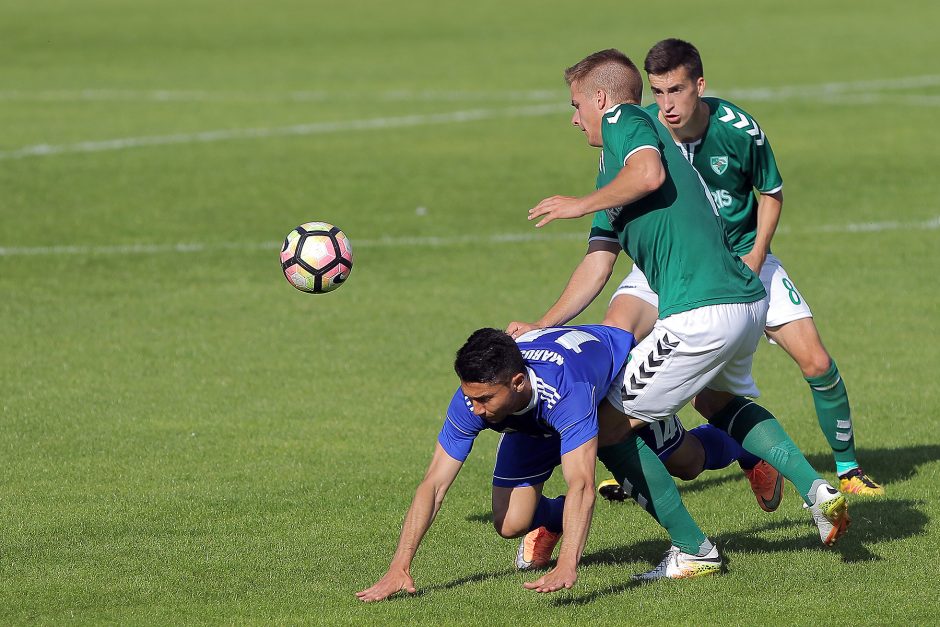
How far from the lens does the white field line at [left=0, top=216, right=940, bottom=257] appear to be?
53.5ft

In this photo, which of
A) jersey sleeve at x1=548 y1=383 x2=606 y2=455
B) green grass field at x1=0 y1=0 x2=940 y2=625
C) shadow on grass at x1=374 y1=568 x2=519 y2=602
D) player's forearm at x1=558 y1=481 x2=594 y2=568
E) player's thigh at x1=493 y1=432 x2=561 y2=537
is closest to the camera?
player's forearm at x1=558 y1=481 x2=594 y2=568

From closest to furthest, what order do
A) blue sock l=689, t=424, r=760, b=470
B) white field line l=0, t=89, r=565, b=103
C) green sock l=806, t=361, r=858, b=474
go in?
blue sock l=689, t=424, r=760, b=470 < green sock l=806, t=361, r=858, b=474 < white field line l=0, t=89, r=565, b=103

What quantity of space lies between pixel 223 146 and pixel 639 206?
16865 mm

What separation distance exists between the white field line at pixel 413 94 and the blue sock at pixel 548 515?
67.1 ft

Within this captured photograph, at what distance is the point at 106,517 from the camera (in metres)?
8.12

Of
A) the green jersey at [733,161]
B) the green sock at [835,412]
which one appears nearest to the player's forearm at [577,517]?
the green sock at [835,412]

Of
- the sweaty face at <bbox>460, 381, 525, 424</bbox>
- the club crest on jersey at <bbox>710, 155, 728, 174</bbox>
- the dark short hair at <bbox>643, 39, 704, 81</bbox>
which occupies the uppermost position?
the dark short hair at <bbox>643, 39, 704, 81</bbox>

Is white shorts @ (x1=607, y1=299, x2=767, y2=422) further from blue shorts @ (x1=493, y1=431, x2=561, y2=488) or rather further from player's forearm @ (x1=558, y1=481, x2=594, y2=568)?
player's forearm @ (x1=558, y1=481, x2=594, y2=568)

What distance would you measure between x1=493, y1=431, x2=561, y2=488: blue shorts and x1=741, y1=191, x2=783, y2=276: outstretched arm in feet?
5.75

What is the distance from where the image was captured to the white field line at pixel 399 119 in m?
22.8

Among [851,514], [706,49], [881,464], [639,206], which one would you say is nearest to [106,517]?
[639,206]

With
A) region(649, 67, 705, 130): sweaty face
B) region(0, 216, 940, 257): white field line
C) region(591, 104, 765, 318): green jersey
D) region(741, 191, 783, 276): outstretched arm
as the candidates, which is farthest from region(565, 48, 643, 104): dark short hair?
region(0, 216, 940, 257): white field line

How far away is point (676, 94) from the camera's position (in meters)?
8.18

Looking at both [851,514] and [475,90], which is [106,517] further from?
[475,90]
